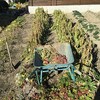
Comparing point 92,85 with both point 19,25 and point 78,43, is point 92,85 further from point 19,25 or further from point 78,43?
point 19,25

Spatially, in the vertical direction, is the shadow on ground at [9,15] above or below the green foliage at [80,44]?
below

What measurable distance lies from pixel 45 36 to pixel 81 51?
389cm

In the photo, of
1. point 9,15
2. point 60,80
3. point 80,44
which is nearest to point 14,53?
point 80,44

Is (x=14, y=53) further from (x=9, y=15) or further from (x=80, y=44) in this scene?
(x=9, y=15)

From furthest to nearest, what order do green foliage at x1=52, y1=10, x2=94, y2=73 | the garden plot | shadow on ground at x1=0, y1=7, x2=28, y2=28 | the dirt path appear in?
shadow on ground at x1=0, y1=7, x2=28, y2=28
green foliage at x1=52, y1=10, x2=94, y2=73
the dirt path
the garden plot

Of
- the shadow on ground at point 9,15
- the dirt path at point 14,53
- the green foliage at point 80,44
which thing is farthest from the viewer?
the shadow on ground at point 9,15

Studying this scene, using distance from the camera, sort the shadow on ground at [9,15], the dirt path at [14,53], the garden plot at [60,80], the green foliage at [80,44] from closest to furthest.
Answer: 1. the garden plot at [60,80]
2. the dirt path at [14,53]
3. the green foliage at [80,44]
4. the shadow on ground at [9,15]

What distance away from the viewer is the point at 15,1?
29125mm

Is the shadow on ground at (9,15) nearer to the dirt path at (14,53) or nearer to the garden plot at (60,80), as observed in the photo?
the dirt path at (14,53)

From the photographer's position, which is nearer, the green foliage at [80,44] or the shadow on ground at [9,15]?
the green foliage at [80,44]

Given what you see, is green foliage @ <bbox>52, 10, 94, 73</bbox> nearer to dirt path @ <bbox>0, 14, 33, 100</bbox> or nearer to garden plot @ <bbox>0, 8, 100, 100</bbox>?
garden plot @ <bbox>0, 8, 100, 100</bbox>

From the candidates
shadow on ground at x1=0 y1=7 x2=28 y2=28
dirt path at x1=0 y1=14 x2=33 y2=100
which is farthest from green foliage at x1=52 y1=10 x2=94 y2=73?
shadow on ground at x1=0 y1=7 x2=28 y2=28

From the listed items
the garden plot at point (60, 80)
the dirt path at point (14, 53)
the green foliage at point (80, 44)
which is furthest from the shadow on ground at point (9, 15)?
the garden plot at point (60, 80)

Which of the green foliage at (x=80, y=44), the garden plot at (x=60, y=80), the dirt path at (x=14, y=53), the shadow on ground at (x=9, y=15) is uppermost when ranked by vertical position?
the green foliage at (x=80, y=44)
